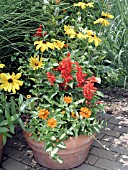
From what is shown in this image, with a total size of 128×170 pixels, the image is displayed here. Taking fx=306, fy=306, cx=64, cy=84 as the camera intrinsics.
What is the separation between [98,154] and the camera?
2.28 meters

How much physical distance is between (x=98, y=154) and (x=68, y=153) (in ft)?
1.18

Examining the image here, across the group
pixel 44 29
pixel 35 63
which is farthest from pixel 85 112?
pixel 44 29

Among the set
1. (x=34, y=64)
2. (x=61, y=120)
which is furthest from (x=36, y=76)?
(x=61, y=120)

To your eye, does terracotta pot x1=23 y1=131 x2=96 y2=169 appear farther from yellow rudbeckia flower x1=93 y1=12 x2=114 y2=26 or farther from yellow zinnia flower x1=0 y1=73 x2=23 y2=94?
yellow rudbeckia flower x1=93 y1=12 x2=114 y2=26

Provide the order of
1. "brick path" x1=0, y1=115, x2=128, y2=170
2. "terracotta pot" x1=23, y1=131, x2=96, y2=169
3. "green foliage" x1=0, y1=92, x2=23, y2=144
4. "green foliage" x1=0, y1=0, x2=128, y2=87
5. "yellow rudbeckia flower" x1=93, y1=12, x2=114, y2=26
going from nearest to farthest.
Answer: "green foliage" x1=0, y1=92, x2=23, y2=144, "terracotta pot" x1=23, y1=131, x2=96, y2=169, "brick path" x1=0, y1=115, x2=128, y2=170, "green foliage" x1=0, y1=0, x2=128, y2=87, "yellow rudbeckia flower" x1=93, y1=12, x2=114, y2=26

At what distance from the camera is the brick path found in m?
2.15

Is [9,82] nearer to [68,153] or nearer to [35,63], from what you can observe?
[35,63]

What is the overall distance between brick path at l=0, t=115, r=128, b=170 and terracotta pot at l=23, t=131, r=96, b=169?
0.06 m

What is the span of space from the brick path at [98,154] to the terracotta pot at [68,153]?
0.20 ft

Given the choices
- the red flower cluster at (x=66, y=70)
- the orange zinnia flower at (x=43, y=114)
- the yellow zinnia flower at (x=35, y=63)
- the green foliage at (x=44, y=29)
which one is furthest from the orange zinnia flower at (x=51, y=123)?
the green foliage at (x=44, y=29)

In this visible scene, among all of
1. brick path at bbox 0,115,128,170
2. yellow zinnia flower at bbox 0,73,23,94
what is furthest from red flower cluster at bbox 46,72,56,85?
brick path at bbox 0,115,128,170

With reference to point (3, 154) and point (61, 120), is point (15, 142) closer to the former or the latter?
point (3, 154)

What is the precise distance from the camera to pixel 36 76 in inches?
83.3

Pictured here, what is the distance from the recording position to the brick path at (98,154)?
7.06 ft
